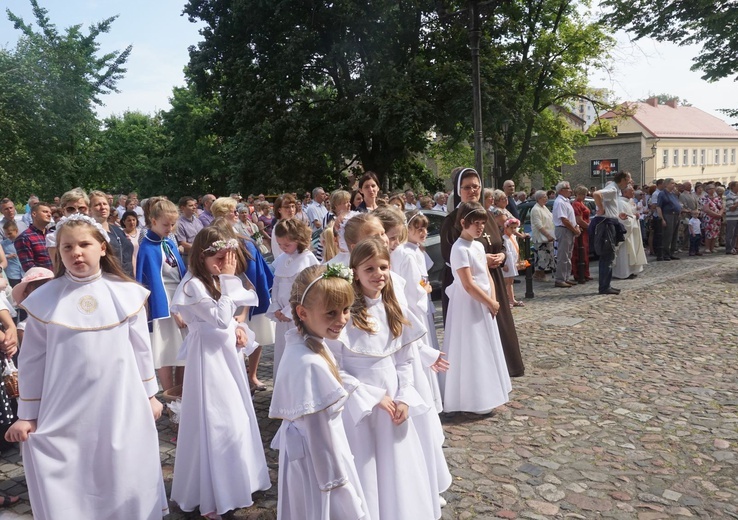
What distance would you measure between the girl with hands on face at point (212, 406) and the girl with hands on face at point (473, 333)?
6.55ft

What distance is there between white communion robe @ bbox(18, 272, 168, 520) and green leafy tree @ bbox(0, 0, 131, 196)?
28.3m

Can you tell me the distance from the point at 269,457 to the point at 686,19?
21472 mm

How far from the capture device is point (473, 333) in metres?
5.29

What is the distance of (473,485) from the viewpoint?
4121 millimetres

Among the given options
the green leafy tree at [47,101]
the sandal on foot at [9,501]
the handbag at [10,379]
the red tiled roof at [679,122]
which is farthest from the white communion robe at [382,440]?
the red tiled roof at [679,122]

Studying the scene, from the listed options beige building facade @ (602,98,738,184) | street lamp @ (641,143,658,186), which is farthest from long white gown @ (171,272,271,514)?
street lamp @ (641,143,658,186)

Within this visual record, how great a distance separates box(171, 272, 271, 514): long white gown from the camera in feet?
12.1

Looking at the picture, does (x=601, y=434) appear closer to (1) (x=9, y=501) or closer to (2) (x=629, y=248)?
(1) (x=9, y=501)

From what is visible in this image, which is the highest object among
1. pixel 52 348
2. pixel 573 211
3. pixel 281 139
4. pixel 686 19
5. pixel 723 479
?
pixel 686 19

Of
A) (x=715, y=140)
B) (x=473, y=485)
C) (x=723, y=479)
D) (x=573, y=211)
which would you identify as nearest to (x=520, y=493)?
(x=473, y=485)

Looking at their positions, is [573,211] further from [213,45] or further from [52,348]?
[213,45]

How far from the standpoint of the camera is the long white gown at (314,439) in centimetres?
268

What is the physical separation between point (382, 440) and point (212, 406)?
1126mm

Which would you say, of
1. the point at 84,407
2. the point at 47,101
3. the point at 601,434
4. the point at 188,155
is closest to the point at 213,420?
the point at 84,407
